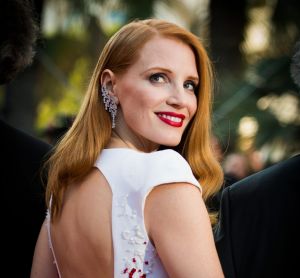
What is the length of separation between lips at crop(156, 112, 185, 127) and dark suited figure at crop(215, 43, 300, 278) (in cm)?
49

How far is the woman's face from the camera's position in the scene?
267cm

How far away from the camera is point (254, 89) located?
9789 millimetres

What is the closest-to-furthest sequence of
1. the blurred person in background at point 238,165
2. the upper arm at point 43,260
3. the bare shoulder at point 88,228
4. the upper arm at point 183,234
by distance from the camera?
the upper arm at point 183,234 → the bare shoulder at point 88,228 → the upper arm at point 43,260 → the blurred person in background at point 238,165

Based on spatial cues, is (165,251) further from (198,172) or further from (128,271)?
(198,172)

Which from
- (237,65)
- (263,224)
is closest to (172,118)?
(263,224)

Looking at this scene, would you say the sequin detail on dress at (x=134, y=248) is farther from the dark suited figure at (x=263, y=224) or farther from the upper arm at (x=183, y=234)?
the dark suited figure at (x=263, y=224)

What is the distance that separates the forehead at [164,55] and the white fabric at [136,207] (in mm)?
318

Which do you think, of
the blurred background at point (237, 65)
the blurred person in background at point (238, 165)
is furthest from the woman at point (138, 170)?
the blurred person in background at point (238, 165)

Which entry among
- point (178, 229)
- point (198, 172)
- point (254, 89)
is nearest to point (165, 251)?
point (178, 229)

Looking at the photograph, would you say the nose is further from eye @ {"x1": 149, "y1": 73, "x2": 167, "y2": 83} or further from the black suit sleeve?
the black suit sleeve

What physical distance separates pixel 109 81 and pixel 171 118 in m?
0.26

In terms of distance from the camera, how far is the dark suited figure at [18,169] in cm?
305

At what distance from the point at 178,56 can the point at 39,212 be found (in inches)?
36.6

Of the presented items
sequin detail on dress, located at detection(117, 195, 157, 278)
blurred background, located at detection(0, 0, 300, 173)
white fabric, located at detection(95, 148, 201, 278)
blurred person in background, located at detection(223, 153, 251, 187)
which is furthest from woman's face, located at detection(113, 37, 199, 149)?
blurred person in background, located at detection(223, 153, 251, 187)
